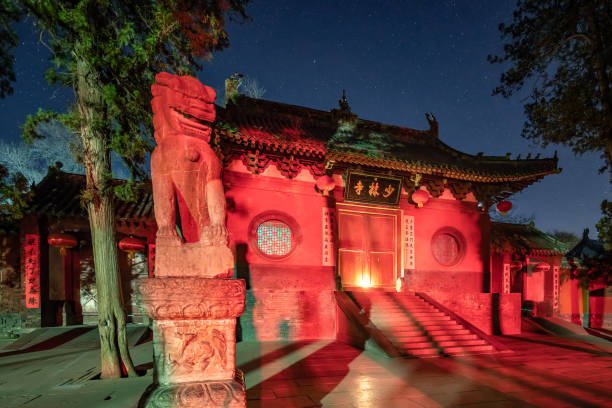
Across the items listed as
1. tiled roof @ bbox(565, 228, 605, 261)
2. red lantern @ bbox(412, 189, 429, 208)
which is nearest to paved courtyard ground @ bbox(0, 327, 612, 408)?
red lantern @ bbox(412, 189, 429, 208)

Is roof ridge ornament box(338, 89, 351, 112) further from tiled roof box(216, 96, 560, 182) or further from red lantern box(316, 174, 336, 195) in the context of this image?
red lantern box(316, 174, 336, 195)

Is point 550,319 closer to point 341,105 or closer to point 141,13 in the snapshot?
point 341,105

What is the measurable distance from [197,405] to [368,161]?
7.51 metres

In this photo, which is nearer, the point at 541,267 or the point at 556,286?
the point at 541,267

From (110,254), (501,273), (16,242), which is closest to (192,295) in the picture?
(110,254)

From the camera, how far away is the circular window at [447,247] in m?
10.6

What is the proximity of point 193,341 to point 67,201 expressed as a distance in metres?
9.46

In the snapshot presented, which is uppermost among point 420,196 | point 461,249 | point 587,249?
point 420,196

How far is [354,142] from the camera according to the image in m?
10.6

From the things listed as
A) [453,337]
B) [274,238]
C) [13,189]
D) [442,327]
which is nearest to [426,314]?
[442,327]

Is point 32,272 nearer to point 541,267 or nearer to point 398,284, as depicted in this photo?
point 398,284

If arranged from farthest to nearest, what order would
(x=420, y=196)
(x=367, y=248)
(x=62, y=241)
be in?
(x=367, y=248) → (x=420, y=196) → (x=62, y=241)

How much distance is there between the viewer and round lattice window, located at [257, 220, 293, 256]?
8.80 metres

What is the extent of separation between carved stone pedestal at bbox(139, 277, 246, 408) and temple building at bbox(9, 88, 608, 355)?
511 cm
